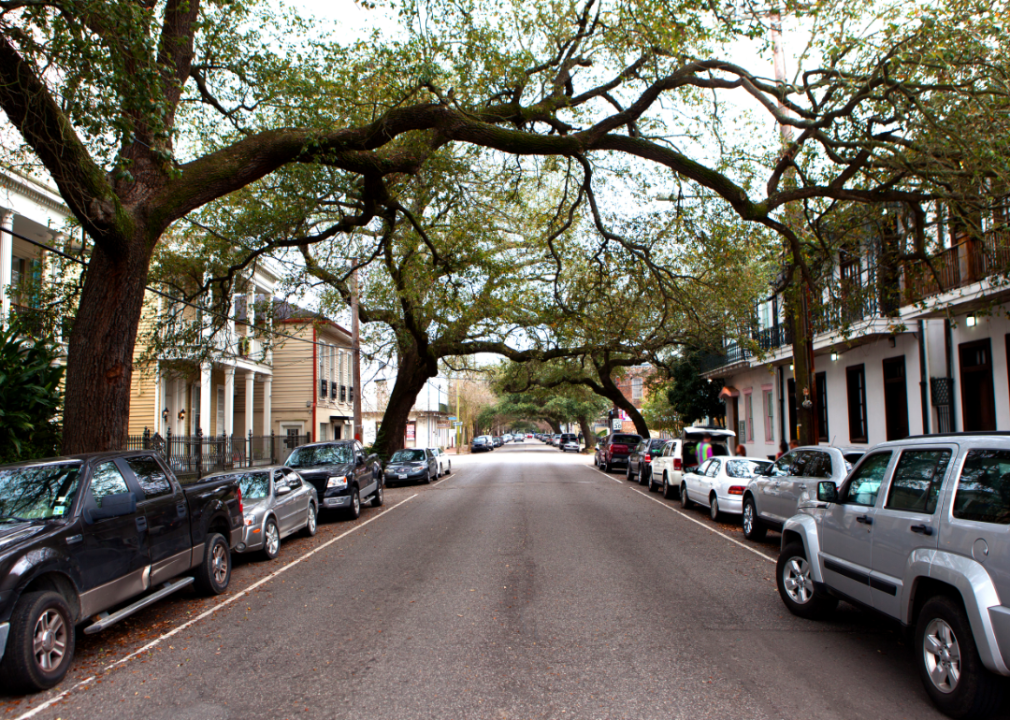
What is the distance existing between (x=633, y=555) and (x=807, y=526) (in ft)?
13.2

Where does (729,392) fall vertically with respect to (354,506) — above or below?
above

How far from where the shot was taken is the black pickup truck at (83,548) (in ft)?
17.4

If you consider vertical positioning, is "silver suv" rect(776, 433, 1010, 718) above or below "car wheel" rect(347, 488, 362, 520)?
above

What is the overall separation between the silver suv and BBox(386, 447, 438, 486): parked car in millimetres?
21939

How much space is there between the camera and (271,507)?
11625 mm

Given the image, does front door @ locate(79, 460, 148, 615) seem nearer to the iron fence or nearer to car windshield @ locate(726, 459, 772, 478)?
car windshield @ locate(726, 459, 772, 478)

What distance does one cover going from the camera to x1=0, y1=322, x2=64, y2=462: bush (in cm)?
1221

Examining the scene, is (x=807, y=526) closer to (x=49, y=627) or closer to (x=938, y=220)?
(x=49, y=627)

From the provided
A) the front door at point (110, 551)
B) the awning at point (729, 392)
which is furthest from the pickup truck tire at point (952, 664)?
the awning at point (729, 392)

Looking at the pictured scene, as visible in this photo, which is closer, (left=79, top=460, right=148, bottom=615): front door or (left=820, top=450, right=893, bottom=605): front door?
(left=820, top=450, right=893, bottom=605): front door

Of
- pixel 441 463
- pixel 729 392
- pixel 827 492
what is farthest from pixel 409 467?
pixel 827 492

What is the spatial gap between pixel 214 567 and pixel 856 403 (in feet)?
64.0

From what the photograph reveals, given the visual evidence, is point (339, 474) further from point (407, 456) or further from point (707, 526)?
point (407, 456)

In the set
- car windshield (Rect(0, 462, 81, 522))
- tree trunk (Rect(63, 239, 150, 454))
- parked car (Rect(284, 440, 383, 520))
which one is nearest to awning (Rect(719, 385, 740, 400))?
parked car (Rect(284, 440, 383, 520))
